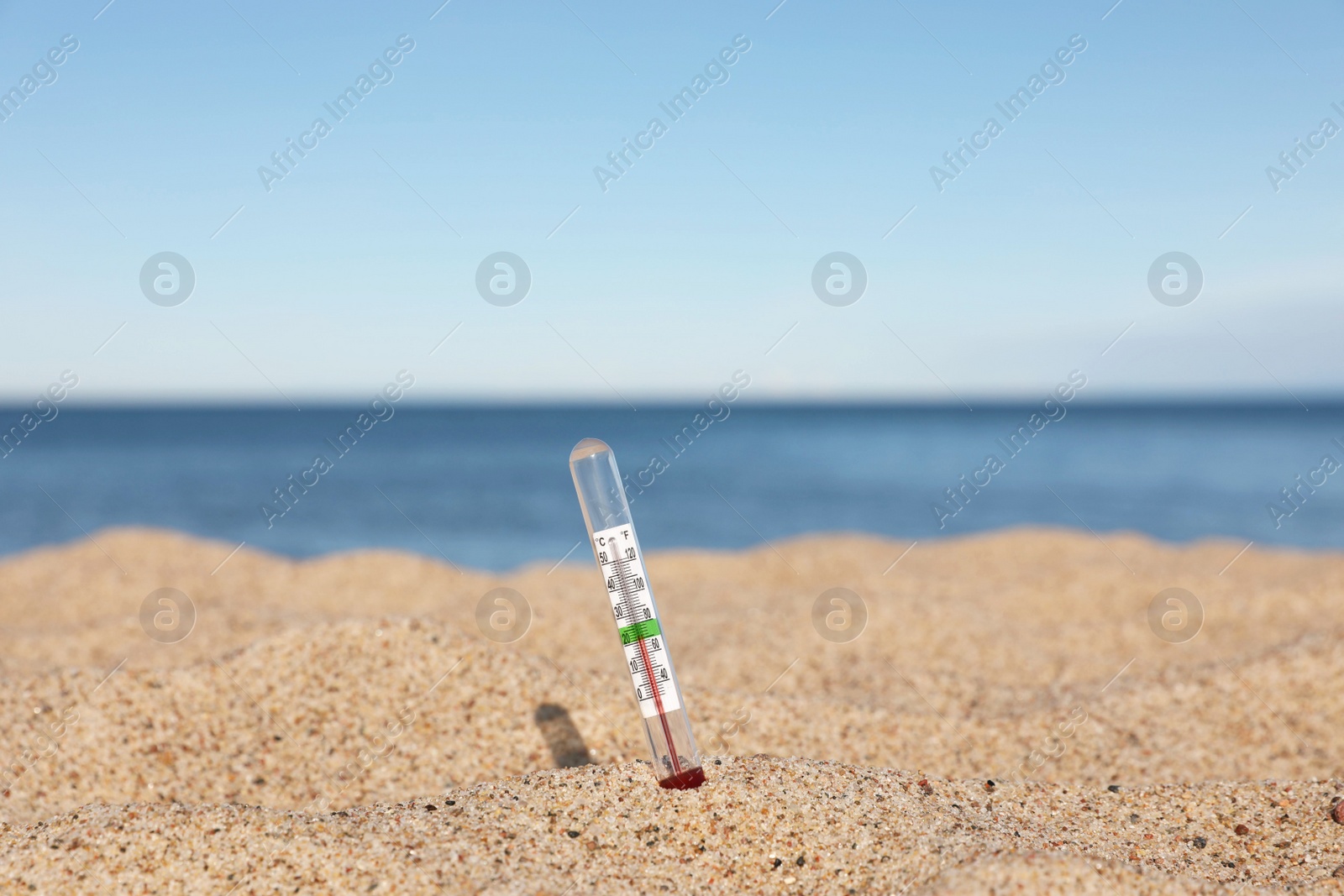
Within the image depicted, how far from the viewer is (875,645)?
6.42 m

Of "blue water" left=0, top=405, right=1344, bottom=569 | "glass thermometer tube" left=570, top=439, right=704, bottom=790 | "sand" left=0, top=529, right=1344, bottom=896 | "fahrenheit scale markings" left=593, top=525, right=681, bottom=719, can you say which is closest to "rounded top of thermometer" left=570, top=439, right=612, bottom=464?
"glass thermometer tube" left=570, top=439, right=704, bottom=790

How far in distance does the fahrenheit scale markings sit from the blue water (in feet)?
38.3

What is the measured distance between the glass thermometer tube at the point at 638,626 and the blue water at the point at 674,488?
38.3ft

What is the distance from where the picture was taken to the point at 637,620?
3.02 meters

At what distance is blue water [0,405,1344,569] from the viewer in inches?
699

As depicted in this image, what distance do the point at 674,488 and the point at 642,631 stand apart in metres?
22.8

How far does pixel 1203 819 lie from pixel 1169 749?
1.46 meters

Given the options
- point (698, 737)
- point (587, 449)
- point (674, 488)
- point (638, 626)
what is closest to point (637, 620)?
point (638, 626)

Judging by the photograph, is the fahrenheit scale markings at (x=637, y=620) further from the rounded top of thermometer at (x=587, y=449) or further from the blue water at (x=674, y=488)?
the blue water at (x=674, y=488)

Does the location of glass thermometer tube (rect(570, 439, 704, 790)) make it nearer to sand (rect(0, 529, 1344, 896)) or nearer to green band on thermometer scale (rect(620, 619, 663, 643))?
green band on thermometer scale (rect(620, 619, 663, 643))

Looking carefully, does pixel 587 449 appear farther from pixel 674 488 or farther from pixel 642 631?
pixel 674 488

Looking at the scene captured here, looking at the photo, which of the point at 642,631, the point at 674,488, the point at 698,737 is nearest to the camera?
the point at 642,631

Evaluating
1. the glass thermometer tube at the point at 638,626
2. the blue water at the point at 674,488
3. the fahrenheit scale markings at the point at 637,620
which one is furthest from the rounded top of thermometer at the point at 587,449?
the blue water at the point at 674,488

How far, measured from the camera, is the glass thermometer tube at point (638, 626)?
2.94m
